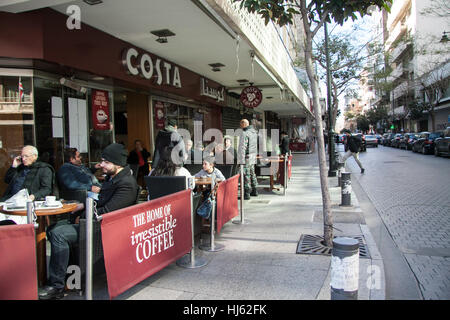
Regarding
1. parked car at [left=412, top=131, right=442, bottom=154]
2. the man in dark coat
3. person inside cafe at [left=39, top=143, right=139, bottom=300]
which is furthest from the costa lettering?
parked car at [left=412, top=131, right=442, bottom=154]

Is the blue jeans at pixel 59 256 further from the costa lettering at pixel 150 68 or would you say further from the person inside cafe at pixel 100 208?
the costa lettering at pixel 150 68

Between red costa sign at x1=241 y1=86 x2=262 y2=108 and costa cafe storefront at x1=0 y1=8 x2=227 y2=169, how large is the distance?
2.61 meters

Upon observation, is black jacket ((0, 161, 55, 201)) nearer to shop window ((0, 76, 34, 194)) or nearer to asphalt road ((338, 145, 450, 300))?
shop window ((0, 76, 34, 194))

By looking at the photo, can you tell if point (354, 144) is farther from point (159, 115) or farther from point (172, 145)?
point (172, 145)

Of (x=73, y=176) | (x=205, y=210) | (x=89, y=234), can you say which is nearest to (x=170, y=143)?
(x=73, y=176)

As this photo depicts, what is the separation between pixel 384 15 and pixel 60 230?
241 ft

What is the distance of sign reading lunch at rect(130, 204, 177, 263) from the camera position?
330 cm

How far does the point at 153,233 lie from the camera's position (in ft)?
11.6

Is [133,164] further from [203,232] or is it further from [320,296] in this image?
[320,296]

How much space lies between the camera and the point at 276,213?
7.31m

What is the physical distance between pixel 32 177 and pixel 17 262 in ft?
8.65

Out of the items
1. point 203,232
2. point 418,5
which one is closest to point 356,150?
point 203,232

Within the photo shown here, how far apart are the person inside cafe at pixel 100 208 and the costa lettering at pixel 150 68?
4.10 meters

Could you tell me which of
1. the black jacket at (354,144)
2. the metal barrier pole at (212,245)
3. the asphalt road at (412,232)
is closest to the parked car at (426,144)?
the black jacket at (354,144)
